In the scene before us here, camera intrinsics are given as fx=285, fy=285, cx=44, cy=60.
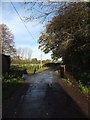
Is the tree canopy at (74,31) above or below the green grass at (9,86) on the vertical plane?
above

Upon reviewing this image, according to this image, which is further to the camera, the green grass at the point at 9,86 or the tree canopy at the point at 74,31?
the tree canopy at the point at 74,31

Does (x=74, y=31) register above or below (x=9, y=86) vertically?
above

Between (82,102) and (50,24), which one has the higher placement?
(50,24)

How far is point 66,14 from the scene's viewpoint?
16.7 meters

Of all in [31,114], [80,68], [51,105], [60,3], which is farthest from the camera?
[80,68]

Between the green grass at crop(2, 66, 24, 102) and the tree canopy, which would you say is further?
the tree canopy


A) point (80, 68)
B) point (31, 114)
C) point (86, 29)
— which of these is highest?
point (86, 29)

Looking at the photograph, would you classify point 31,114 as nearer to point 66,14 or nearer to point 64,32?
point 66,14

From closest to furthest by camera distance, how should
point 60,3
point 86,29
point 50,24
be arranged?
1. point 60,3
2. point 86,29
3. point 50,24

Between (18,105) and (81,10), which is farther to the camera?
(81,10)

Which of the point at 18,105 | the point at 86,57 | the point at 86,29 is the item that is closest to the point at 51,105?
the point at 18,105

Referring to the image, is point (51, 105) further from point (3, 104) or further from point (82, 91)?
point (82, 91)

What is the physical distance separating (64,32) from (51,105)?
8.93 m

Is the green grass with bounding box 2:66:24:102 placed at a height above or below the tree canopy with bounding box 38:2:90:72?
below
